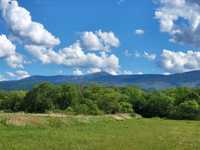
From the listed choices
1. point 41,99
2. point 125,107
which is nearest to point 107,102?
point 125,107

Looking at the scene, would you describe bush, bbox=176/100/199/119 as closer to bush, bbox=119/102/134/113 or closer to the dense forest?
the dense forest

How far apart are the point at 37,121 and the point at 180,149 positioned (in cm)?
2592

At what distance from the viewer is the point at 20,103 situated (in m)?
159

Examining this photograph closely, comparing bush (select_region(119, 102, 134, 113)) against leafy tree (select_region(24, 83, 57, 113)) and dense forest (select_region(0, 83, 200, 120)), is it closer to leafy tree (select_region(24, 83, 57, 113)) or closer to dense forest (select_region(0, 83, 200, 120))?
dense forest (select_region(0, 83, 200, 120))

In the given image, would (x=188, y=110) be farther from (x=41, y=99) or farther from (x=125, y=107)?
(x=41, y=99)

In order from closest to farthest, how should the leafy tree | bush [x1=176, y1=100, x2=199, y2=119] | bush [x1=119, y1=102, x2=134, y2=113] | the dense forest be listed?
bush [x1=176, y1=100, x2=199, y2=119], the dense forest, bush [x1=119, y1=102, x2=134, y2=113], the leafy tree

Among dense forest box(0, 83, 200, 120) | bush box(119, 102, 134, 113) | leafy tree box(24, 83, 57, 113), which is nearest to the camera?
dense forest box(0, 83, 200, 120)

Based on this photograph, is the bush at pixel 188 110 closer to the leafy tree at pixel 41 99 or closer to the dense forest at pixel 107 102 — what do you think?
the dense forest at pixel 107 102

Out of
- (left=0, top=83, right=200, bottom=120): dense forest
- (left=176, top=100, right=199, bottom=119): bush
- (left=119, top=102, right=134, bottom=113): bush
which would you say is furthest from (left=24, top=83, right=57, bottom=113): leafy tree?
(left=176, top=100, right=199, bottom=119): bush

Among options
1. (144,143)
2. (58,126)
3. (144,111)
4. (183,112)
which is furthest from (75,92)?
(144,143)

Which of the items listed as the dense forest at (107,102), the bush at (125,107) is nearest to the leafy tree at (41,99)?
the dense forest at (107,102)

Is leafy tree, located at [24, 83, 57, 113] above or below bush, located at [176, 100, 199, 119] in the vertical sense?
above

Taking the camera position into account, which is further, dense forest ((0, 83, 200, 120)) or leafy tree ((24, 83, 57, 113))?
leafy tree ((24, 83, 57, 113))

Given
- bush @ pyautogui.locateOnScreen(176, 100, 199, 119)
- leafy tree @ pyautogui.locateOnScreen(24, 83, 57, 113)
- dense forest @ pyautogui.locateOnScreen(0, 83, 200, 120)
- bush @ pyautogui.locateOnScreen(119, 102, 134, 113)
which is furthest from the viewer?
leafy tree @ pyautogui.locateOnScreen(24, 83, 57, 113)
